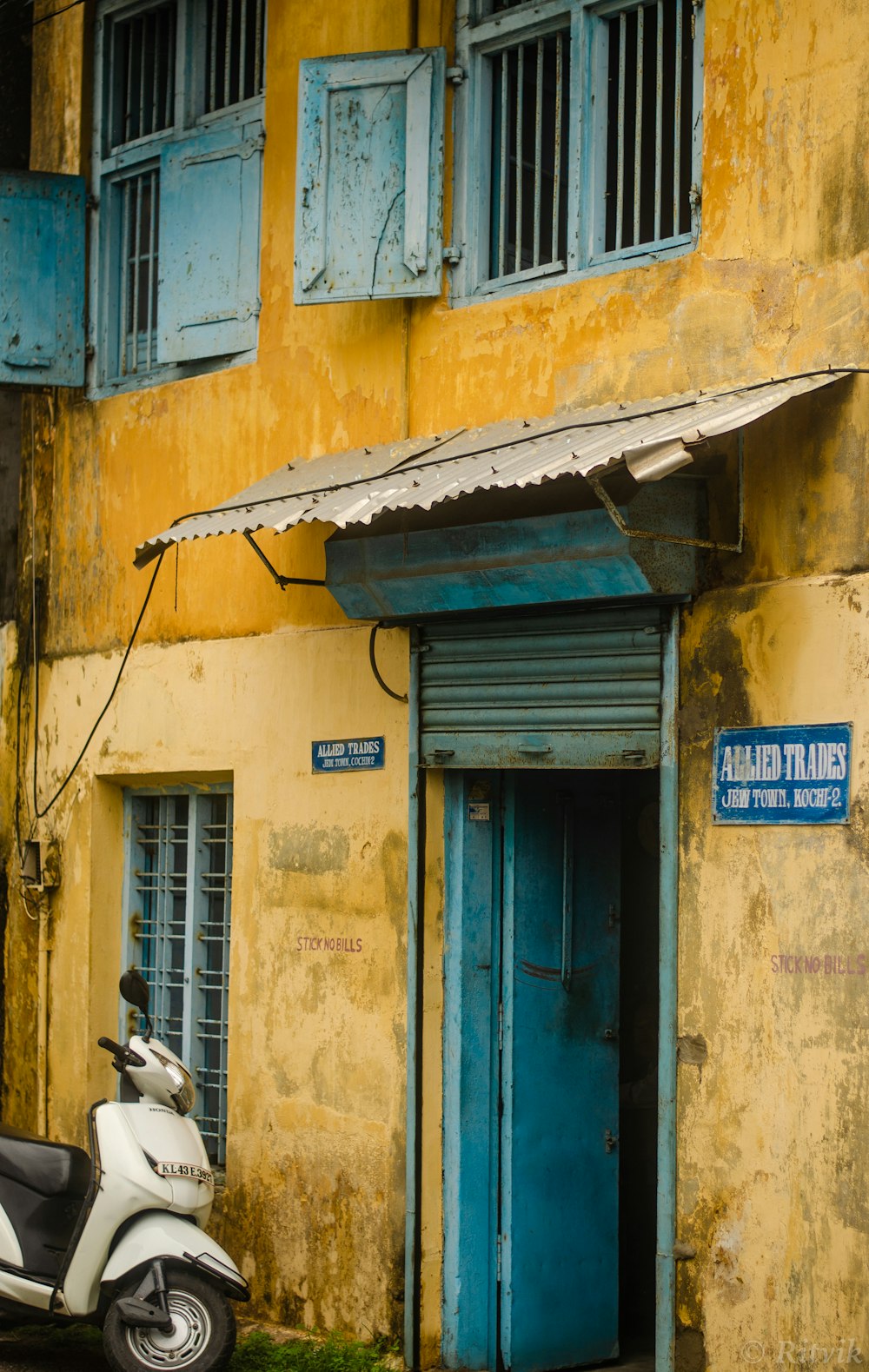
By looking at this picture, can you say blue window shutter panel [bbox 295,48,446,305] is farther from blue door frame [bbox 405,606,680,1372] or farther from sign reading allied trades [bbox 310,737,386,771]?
blue door frame [bbox 405,606,680,1372]

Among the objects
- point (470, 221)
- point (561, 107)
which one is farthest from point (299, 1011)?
point (561, 107)

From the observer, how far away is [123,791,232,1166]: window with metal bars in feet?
26.9

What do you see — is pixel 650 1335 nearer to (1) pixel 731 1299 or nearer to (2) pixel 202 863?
(1) pixel 731 1299

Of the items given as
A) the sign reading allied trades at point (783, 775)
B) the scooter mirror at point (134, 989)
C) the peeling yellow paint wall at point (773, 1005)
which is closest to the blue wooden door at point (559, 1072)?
the peeling yellow paint wall at point (773, 1005)

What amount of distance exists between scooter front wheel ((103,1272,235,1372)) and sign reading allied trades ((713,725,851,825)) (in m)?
2.53

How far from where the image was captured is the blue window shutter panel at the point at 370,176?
6980 millimetres

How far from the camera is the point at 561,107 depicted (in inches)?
269

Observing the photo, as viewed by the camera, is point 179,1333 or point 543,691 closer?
point 179,1333

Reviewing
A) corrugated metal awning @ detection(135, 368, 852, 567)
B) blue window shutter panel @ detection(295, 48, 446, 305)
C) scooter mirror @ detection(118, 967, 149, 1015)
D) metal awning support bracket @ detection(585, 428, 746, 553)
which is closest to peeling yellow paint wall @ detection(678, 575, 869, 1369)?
metal awning support bracket @ detection(585, 428, 746, 553)

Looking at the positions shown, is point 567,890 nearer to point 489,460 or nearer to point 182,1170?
point 182,1170

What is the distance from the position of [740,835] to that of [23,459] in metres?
Result: 5.36

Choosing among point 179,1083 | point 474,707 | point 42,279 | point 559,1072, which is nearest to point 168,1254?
point 179,1083

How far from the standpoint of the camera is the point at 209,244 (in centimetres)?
820

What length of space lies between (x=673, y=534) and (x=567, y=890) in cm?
181
